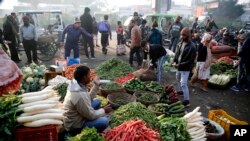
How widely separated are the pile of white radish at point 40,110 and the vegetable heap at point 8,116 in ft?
0.25

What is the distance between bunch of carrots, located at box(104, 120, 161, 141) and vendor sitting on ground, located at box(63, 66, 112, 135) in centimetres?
33

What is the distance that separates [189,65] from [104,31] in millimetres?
7983

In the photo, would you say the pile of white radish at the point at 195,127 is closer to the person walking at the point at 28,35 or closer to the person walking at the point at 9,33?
the person walking at the point at 28,35

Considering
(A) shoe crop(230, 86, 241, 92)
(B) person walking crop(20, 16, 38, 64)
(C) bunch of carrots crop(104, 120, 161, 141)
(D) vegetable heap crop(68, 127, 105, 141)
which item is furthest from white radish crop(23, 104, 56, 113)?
(B) person walking crop(20, 16, 38, 64)

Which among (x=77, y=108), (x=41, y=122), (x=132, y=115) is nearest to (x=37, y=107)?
(x=41, y=122)

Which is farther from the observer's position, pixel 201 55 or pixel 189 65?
pixel 201 55

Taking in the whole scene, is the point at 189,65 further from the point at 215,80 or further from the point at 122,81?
the point at 215,80

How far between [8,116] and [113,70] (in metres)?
5.50

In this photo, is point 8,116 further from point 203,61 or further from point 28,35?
point 28,35

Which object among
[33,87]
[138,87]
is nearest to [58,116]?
[33,87]

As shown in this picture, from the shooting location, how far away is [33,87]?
22.0 feet

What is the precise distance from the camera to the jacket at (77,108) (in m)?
3.98

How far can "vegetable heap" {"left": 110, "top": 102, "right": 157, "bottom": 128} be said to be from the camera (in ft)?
14.7

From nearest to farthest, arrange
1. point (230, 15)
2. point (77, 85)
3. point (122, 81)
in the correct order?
point (77, 85) → point (122, 81) → point (230, 15)
